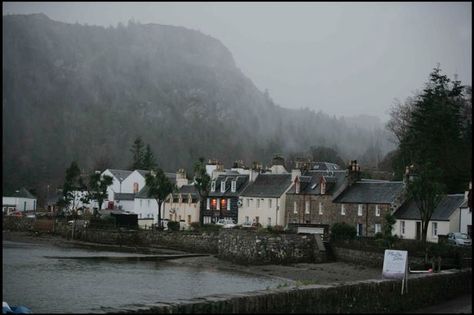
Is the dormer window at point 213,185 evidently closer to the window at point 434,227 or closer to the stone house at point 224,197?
the stone house at point 224,197

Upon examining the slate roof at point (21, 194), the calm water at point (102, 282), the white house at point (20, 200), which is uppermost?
the slate roof at point (21, 194)

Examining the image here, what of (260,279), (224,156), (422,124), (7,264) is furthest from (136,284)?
(224,156)

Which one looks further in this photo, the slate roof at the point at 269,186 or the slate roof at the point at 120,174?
the slate roof at the point at 120,174

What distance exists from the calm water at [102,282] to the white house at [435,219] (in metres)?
18.5

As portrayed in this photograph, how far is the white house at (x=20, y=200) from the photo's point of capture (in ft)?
349

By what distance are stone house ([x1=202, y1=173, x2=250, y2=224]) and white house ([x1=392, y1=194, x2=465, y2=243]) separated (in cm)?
2317

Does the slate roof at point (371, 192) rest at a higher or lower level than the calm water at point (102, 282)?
higher

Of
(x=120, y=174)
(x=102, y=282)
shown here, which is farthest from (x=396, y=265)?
(x=120, y=174)

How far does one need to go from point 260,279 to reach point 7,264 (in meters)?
18.5

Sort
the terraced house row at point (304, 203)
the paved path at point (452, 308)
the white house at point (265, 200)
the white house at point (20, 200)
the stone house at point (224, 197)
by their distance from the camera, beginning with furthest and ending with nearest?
1. the white house at point (20, 200)
2. the stone house at point (224, 197)
3. the white house at point (265, 200)
4. the terraced house row at point (304, 203)
5. the paved path at point (452, 308)

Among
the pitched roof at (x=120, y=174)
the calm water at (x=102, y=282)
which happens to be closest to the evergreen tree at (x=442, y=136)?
the calm water at (x=102, y=282)

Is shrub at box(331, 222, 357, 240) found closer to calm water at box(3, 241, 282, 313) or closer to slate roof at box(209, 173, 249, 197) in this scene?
calm water at box(3, 241, 282, 313)

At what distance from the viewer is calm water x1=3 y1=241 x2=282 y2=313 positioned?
28.7 m

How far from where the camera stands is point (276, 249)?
5109cm
